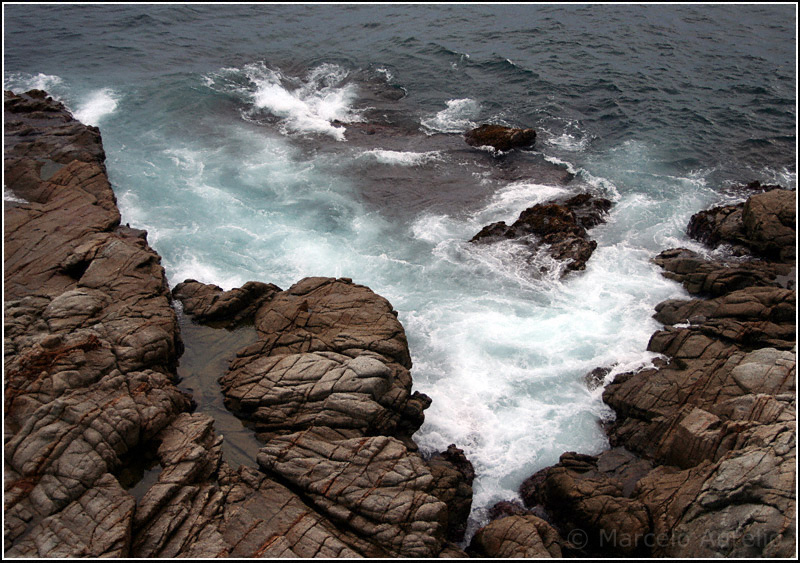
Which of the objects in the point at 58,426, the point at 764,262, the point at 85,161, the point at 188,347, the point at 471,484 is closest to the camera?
the point at 58,426

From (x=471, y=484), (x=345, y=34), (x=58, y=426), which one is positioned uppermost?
(x=345, y=34)

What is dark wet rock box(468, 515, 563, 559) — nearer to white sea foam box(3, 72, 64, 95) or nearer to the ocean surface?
the ocean surface

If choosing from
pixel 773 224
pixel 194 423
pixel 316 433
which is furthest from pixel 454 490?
pixel 773 224

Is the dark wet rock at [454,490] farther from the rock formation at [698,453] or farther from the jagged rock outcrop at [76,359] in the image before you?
the jagged rock outcrop at [76,359]

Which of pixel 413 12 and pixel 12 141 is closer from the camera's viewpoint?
pixel 12 141

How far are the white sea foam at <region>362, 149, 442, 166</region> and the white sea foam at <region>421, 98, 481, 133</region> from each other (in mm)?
4318

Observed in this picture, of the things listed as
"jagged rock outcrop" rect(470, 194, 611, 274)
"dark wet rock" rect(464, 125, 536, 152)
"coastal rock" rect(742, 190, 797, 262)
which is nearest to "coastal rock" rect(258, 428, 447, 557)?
"jagged rock outcrop" rect(470, 194, 611, 274)

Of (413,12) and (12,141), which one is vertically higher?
(413,12)

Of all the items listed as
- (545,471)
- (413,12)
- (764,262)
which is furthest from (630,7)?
(545,471)

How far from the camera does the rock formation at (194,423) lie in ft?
50.2

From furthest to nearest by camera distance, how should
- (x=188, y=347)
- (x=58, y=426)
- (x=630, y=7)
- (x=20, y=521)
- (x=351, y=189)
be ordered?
(x=630, y=7) → (x=351, y=189) → (x=188, y=347) → (x=58, y=426) → (x=20, y=521)

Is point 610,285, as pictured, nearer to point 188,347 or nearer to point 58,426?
point 188,347

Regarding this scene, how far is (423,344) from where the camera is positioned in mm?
27625

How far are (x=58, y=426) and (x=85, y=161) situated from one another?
2534 cm
